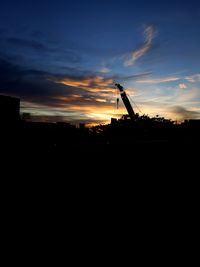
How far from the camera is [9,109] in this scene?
17.0m

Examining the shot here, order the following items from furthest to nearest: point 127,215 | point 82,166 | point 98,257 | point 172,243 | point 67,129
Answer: point 67,129 < point 82,166 < point 127,215 < point 172,243 < point 98,257

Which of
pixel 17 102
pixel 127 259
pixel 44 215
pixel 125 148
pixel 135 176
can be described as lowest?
pixel 127 259

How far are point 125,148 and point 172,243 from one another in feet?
11.5

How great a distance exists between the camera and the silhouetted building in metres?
16.4

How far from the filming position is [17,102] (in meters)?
17.7

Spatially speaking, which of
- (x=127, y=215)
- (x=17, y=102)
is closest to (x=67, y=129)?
(x=17, y=102)

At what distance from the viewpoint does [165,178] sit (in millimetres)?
7965

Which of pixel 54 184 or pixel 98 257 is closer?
pixel 98 257

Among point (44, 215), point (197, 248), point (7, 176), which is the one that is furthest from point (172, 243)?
point (7, 176)

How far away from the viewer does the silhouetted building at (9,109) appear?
16.4 m

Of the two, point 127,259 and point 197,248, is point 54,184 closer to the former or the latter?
point 127,259

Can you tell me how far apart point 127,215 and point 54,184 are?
2018mm

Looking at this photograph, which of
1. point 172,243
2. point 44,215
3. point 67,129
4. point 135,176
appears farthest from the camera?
point 67,129

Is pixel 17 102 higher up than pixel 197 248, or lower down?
higher up
